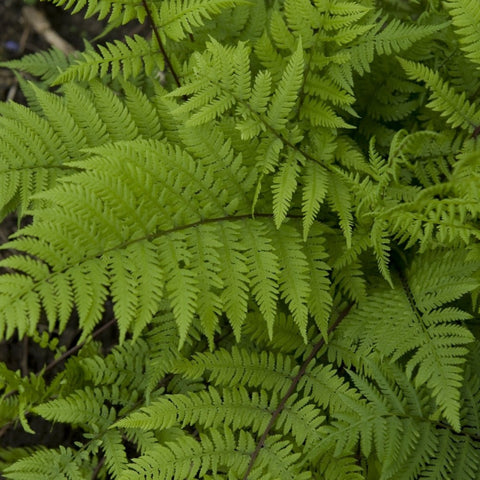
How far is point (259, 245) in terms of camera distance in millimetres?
2104

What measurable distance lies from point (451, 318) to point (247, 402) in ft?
2.95

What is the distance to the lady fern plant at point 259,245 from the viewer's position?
1.91 metres

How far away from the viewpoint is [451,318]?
218 cm

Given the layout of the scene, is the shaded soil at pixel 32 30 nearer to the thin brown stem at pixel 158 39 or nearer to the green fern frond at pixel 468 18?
the thin brown stem at pixel 158 39

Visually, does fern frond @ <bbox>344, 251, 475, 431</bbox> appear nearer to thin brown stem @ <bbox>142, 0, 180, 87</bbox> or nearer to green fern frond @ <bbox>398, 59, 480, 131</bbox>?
green fern frond @ <bbox>398, 59, 480, 131</bbox>

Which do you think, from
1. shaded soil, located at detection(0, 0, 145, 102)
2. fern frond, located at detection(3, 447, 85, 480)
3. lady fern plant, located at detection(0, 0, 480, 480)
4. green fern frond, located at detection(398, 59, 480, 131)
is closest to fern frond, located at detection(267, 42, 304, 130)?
lady fern plant, located at detection(0, 0, 480, 480)

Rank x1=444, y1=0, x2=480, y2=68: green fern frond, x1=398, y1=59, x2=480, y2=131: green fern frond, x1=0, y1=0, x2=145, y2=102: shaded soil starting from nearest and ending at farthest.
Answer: x1=444, y1=0, x2=480, y2=68: green fern frond → x1=398, y1=59, x2=480, y2=131: green fern frond → x1=0, y1=0, x2=145, y2=102: shaded soil

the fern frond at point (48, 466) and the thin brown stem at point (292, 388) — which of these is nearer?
the thin brown stem at point (292, 388)

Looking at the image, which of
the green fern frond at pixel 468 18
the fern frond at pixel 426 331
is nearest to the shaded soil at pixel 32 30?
the green fern frond at pixel 468 18

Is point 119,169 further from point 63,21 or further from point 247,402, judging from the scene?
point 63,21

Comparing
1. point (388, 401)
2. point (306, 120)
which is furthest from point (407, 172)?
point (388, 401)

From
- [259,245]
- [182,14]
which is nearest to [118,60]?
[182,14]

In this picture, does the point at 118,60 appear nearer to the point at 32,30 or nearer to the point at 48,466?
the point at 48,466

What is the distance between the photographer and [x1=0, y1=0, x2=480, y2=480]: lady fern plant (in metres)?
1.91
